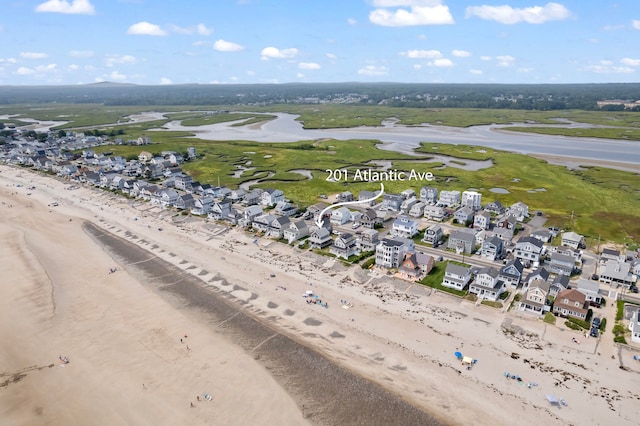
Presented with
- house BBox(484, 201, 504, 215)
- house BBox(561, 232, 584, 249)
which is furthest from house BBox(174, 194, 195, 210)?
house BBox(561, 232, 584, 249)

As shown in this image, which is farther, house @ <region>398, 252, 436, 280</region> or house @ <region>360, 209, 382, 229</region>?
house @ <region>360, 209, 382, 229</region>

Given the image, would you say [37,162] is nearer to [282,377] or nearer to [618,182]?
[282,377]

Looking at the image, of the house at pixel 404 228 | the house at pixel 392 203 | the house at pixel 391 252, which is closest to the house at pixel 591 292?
the house at pixel 391 252

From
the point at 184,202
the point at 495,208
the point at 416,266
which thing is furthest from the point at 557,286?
the point at 184,202

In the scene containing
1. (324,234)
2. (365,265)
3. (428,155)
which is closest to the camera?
(365,265)

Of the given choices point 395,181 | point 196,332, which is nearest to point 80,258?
point 196,332

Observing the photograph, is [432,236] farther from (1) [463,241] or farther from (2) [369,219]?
(2) [369,219]

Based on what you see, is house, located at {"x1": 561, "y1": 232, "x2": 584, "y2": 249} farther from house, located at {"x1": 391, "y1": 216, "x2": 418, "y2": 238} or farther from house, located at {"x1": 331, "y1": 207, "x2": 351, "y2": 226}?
house, located at {"x1": 331, "y1": 207, "x2": 351, "y2": 226}

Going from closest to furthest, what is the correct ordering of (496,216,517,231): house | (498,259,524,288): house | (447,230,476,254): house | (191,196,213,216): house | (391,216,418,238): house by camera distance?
(498,259,524,288): house, (447,230,476,254): house, (391,216,418,238): house, (496,216,517,231): house, (191,196,213,216): house
